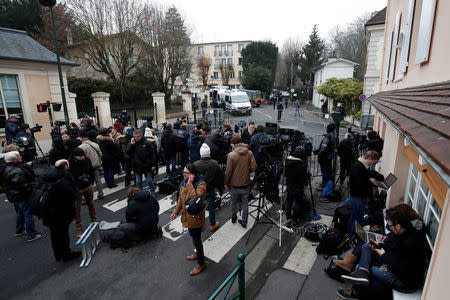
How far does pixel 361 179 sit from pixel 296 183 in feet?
4.23

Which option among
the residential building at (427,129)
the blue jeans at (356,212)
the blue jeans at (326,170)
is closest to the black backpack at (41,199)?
the residential building at (427,129)

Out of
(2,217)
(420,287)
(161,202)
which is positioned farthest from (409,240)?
(2,217)

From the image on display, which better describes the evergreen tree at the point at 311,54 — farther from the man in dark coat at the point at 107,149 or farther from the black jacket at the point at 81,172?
the black jacket at the point at 81,172

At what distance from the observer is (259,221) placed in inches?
237

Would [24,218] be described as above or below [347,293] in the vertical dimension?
above

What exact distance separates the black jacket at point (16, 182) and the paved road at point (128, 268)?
45.0 inches

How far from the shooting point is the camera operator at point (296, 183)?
213 inches

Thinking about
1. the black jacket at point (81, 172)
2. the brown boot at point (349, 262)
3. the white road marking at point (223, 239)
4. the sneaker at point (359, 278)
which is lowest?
the white road marking at point (223, 239)

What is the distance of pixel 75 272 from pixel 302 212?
482cm

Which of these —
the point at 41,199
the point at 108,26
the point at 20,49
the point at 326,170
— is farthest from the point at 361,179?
the point at 108,26

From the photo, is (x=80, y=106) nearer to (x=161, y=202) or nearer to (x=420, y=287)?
(x=161, y=202)

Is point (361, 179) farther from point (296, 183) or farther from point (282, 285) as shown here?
point (282, 285)

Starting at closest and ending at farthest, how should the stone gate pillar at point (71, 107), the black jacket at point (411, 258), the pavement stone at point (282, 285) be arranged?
the black jacket at point (411, 258) < the pavement stone at point (282, 285) < the stone gate pillar at point (71, 107)

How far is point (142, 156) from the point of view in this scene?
6.77 m
